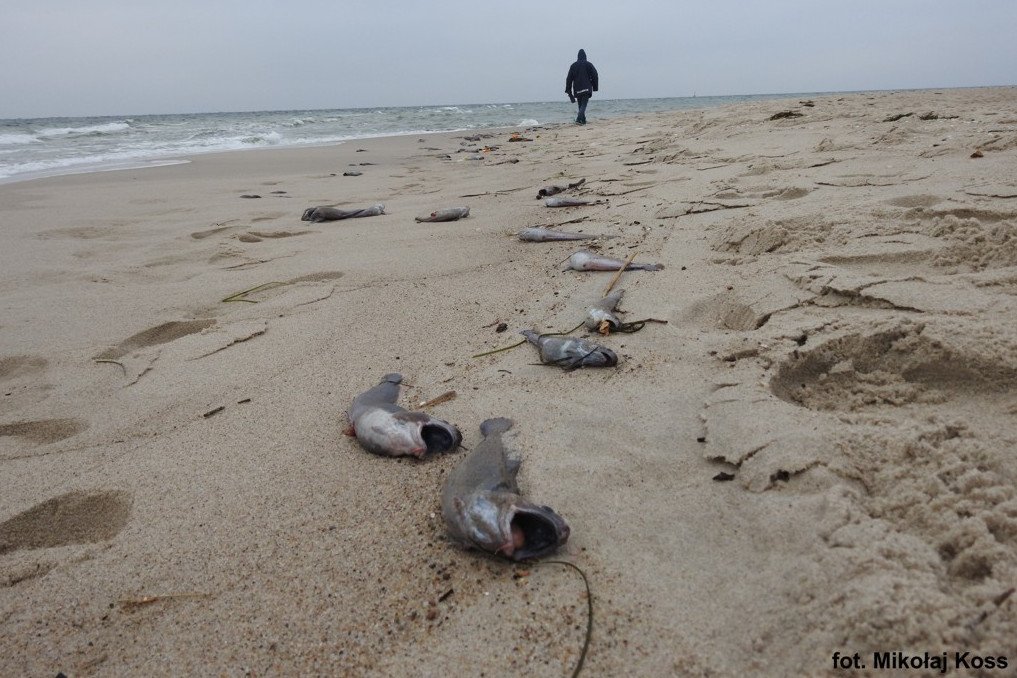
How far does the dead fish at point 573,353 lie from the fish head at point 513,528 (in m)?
0.99

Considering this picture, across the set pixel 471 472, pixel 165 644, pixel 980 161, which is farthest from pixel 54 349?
pixel 980 161

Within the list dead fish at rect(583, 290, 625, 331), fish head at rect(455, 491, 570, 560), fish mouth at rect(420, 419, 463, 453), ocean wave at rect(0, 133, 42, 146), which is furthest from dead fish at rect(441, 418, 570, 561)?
ocean wave at rect(0, 133, 42, 146)

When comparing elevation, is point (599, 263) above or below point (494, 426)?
above

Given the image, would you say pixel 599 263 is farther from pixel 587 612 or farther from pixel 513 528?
pixel 587 612

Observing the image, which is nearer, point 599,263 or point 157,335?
point 157,335

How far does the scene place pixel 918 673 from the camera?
106 centimetres

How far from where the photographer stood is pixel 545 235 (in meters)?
4.65

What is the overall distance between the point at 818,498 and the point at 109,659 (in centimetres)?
190

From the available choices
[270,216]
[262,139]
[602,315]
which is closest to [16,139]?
[262,139]

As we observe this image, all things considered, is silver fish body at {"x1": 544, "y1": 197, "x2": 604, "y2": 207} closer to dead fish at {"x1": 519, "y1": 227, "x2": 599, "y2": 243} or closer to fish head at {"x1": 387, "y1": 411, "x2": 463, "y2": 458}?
dead fish at {"x1": 519, "y1": 227, "x2": 599, "y2": 243}

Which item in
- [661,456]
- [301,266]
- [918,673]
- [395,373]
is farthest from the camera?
[301,266]

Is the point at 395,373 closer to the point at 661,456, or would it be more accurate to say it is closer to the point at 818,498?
the point at 661,456

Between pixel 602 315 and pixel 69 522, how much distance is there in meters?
2.36

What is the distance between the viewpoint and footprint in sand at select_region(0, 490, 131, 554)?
6.15 feet
